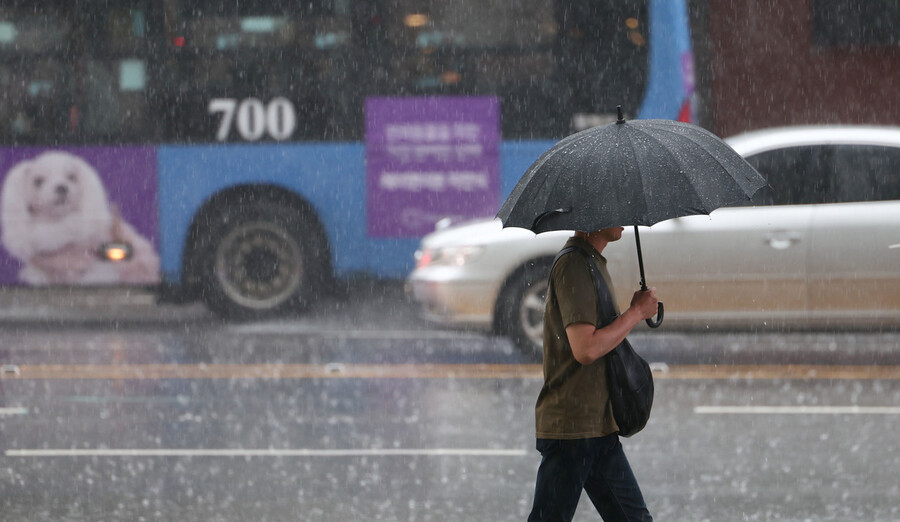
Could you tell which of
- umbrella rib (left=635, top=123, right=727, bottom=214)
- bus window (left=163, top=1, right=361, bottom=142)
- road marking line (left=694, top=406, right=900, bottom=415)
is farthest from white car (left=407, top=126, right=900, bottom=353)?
umbrella rib (left=635, top=123, right=727, bottom=214)

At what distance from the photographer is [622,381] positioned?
407 cm

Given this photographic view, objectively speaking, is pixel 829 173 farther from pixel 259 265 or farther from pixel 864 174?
pixel 259 265

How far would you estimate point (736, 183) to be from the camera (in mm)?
4219

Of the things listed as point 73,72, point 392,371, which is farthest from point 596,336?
point 73,72

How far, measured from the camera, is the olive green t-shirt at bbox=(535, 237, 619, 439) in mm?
4039

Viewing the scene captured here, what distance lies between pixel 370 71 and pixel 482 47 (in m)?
1.06

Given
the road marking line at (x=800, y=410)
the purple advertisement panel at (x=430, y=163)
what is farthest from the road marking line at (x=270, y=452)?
the purple advertisement panel at (x=430, y=163)

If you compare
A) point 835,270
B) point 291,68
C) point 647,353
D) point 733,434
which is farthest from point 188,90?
point 733,434

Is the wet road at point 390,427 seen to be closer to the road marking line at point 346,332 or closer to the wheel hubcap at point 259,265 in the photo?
the road marking line at point 346,332

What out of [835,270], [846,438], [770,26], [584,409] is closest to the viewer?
[584,409]

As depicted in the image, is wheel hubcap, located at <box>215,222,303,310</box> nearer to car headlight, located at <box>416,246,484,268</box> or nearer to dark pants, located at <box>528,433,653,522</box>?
car headlight, located at <box>416,246,484,268</box>

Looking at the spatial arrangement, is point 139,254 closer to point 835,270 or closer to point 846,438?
point 835,270

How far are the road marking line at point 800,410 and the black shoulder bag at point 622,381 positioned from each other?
4523 millimetres

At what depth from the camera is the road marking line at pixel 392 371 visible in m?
10.0
